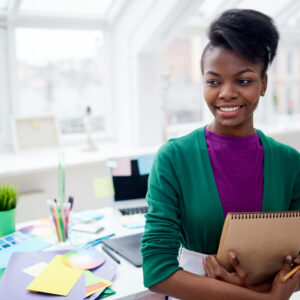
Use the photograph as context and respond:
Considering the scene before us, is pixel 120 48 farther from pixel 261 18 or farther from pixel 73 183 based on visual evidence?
pixel 261 18

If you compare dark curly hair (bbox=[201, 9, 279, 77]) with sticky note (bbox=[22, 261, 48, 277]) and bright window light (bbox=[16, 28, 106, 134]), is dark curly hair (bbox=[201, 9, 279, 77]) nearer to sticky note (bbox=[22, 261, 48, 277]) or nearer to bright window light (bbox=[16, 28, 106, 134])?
sticky note (bbox=[22, 261, 48, 277])

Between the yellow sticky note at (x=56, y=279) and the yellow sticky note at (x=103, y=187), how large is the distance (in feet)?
1.43

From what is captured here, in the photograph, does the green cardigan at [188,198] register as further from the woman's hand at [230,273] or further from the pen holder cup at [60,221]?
the pen holder cup at [60,221]

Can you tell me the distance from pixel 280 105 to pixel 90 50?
2.45 metres

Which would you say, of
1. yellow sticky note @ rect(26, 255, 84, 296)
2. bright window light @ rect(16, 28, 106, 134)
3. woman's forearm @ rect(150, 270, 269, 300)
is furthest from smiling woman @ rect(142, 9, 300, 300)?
bright window light @ rect(16, 28, 106, 134)

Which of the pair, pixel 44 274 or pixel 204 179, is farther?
pixel 44 274

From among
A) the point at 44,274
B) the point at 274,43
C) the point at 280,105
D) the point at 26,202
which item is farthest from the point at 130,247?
the point at 280,105

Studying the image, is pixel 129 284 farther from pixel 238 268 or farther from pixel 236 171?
pixel 236 171

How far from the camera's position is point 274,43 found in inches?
35.3

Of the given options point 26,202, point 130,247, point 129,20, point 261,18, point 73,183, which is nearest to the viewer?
point 261,18

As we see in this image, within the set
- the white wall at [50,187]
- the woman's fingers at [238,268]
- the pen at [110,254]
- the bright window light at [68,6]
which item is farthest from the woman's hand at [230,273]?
the bright window light at [68,6]

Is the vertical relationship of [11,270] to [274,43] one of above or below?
below

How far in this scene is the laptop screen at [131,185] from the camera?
1.71 meters

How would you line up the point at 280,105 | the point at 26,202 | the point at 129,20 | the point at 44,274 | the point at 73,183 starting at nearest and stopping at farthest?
the point at 44,274 → the point at 26,202 → the point at 73,183 → the point at 129,20 → the point at 280,105
